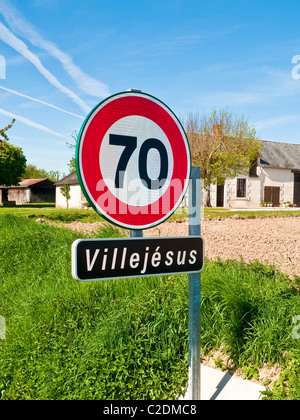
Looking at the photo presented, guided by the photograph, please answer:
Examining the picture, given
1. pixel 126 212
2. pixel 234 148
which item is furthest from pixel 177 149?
pixel 234 148

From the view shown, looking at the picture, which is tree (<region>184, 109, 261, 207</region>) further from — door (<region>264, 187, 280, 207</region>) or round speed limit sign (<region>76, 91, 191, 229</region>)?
round speed limit sign (<region>76, 91, 191, 229</region>)

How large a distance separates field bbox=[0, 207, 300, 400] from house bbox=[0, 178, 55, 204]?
5511cm

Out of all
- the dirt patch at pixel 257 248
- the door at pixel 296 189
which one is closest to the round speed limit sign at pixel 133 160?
the dirt patch at pixel 257 248

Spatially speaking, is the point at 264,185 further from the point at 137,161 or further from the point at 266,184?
the point at 137,161

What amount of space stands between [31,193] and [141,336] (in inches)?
2235

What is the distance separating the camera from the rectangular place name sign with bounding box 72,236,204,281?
7.30ft

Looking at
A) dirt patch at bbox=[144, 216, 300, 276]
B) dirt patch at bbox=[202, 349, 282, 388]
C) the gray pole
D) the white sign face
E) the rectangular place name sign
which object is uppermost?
the white sign face

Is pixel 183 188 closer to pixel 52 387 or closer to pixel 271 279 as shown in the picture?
pixel 52 387

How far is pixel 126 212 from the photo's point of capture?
234 centimetres

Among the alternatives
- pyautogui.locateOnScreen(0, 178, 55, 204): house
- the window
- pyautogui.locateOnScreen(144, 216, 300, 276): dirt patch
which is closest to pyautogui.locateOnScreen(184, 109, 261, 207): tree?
the window

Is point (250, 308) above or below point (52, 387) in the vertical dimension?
above

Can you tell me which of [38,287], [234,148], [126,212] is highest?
[234,148]

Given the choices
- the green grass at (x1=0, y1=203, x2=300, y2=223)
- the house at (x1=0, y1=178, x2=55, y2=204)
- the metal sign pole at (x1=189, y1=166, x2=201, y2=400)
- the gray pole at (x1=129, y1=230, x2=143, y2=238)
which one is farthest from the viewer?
the house at (x1=0, y1=178, x2=55, y2=204)
